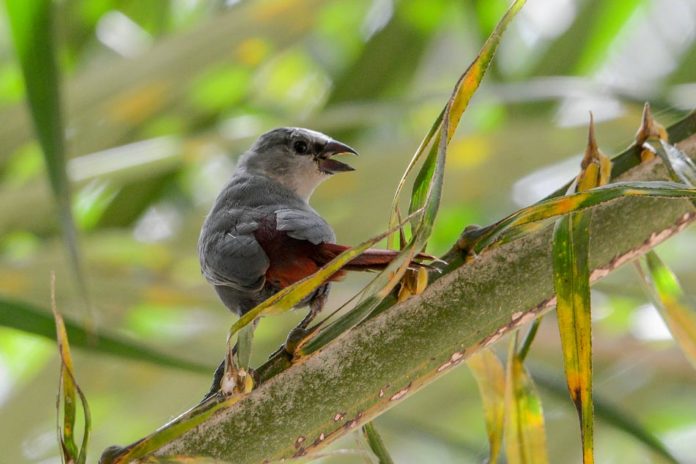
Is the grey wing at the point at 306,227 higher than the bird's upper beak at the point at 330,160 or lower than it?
lower

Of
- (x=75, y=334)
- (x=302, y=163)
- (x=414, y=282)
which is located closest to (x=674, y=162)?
(x=414, y=282)

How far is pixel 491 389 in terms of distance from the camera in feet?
2.07

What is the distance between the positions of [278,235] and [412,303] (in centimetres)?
20

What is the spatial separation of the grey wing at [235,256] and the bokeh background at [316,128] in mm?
344

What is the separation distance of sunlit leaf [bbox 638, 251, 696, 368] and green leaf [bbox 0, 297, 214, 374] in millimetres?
331

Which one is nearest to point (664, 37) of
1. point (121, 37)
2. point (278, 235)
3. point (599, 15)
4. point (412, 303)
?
point (599, 15)

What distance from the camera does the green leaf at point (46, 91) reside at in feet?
2.44

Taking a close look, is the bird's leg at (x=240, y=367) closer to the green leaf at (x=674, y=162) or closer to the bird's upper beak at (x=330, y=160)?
the green leaf at (x=674, y=162)

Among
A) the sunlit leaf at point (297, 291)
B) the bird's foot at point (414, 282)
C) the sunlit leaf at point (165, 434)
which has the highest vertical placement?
the bird's foot at point (414, 282)

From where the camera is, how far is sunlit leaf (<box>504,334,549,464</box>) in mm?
581

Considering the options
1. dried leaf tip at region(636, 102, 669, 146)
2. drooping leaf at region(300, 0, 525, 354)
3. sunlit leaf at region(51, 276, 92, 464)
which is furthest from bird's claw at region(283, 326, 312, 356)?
dried leaf tip at region(636, 102, 669, 146)

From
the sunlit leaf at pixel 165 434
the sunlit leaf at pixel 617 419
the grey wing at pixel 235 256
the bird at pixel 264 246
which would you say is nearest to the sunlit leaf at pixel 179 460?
the sunlit leaf at pixel 165 434

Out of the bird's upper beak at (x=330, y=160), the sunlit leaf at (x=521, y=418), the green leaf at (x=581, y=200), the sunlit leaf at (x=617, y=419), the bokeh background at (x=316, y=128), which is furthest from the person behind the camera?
the bokeh background at (x=316, y=128)

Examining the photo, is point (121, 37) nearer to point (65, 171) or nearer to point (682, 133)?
point (65, 171)
